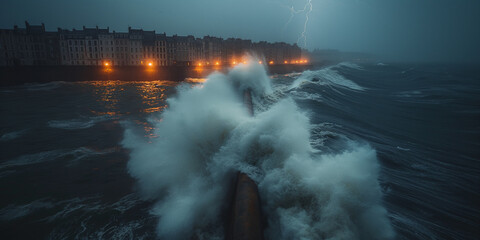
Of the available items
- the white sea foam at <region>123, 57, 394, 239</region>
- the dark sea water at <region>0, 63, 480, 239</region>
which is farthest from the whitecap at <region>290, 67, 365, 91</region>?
the white sea foam at <region>123, 57, 394, 239</region>

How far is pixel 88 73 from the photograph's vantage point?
42.4 meters

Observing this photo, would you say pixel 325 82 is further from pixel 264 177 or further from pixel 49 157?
pixel 49 157

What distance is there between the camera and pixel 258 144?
623 cm

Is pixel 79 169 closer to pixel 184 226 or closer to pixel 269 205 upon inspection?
pixel 184 226

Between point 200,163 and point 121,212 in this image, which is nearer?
point 121,212

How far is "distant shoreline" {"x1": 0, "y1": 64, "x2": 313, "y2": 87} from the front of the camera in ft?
115

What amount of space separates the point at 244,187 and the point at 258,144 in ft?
5.96

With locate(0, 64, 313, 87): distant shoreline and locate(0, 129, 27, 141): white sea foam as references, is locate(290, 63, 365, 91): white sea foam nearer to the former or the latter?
locate(0, 129, 27, 141): white sea foam

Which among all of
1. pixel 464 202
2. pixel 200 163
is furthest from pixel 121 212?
pixel 464 202

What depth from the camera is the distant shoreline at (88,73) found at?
3500cm

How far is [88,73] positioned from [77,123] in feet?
120

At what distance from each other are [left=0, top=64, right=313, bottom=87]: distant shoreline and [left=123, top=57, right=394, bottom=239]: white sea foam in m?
41.7

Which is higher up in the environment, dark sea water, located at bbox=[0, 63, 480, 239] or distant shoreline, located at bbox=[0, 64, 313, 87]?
distant shoreline, located at bbox=[0, 64, 313, 87]

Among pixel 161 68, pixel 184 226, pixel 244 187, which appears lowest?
pixel 184 226
